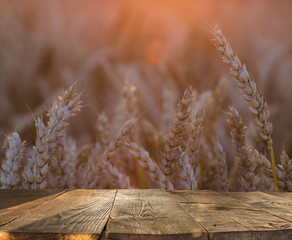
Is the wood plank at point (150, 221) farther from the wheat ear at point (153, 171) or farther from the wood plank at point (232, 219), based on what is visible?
the wheat ear at point (153, 171)

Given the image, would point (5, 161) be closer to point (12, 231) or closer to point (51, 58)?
point (12, 231)

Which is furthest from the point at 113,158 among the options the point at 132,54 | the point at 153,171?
the point at 132,54

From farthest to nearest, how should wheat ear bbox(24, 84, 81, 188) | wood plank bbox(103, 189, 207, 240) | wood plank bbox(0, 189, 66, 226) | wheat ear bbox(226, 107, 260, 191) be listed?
wheat ear bbox(226, 107, 260, 191) → wheat ear bbox(24, 84, 81, 188) → wood plank bbox(0, 189, 66, 226) → wood plank bbox(103, 189, 207, 240)

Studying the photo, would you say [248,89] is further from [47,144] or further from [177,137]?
[47,144]

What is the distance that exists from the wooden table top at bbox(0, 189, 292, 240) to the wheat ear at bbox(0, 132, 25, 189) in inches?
8.1

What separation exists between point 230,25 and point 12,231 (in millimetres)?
3132

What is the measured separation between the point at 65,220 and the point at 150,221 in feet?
0.51

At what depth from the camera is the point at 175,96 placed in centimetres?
187

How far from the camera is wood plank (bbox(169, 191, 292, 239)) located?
0.49m

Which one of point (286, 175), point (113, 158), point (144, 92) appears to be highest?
point (144, 92)

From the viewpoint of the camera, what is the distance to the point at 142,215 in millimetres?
577

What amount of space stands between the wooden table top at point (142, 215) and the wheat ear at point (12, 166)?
0.21 m

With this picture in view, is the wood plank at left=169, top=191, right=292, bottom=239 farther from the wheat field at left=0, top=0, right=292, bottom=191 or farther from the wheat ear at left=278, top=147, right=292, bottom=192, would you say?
the wheat ear at left=278, top=147, right=292, bottom=192

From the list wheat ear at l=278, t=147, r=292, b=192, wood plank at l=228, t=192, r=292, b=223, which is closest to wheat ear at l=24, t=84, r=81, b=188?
wood plank at l=228, t=192, r=292, b=223
